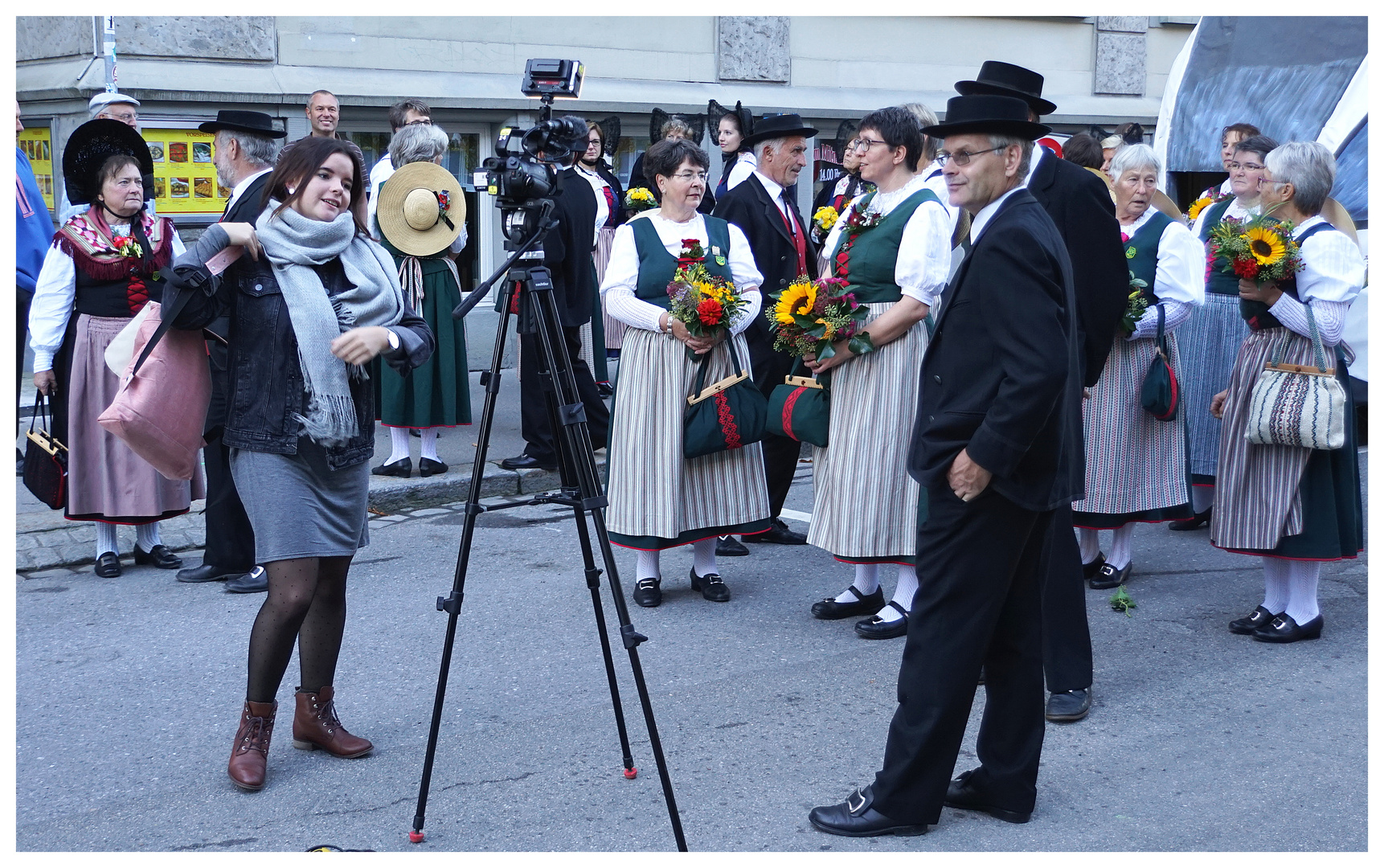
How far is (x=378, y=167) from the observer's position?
8.31 m

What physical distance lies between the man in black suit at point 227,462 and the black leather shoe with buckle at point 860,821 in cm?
308

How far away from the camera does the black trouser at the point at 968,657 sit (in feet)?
11.5

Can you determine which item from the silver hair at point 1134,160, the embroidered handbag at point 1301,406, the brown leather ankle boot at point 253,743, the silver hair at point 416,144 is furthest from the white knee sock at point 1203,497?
the brown leather ankle boot at point 253,743

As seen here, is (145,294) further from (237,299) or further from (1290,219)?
(1290,219)

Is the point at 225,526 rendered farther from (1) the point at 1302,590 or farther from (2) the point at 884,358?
(1) the point at 1302,590

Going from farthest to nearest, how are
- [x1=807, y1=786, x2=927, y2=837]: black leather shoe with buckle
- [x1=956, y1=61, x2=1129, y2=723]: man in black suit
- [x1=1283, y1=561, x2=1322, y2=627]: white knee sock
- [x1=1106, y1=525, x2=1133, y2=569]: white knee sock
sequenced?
[x1=1106, y1=525, x2=1133, y2=569]: white knee sock < [x1=1283, y1=561, x2=1322, y2=627]: white knee sock < [x1=956, y1=61, x2=1129, y2=723]: man in black suit < [x1=807, y1=786, x2=927, y2=837]: black leather shoe with buckle

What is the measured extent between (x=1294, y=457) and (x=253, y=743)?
380 cm

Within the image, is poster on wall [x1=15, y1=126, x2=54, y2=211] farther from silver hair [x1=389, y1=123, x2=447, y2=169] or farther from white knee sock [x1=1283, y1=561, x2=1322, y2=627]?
white knee sock [x1=1283, y1=561, x2=1322, y2=627]

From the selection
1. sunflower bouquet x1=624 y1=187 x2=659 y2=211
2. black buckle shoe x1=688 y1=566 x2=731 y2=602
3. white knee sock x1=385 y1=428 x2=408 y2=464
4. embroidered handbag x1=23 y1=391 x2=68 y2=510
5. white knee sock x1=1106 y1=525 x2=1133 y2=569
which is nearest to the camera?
black buckle shoe x1=688 y1=566 x2=731 y2=602

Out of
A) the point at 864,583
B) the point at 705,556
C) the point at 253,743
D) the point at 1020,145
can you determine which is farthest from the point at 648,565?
the point at 1020,145

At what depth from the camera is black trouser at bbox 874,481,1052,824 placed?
3.51 meters

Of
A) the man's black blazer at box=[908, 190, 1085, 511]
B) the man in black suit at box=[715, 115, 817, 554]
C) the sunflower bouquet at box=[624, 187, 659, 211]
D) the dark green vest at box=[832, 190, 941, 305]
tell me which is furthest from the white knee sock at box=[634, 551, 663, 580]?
the sunflower bouquet at box=[624, 187, 659, 211]

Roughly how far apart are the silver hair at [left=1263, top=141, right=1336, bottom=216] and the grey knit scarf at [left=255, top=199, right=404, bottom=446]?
3.39m

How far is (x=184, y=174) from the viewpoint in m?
10.5
